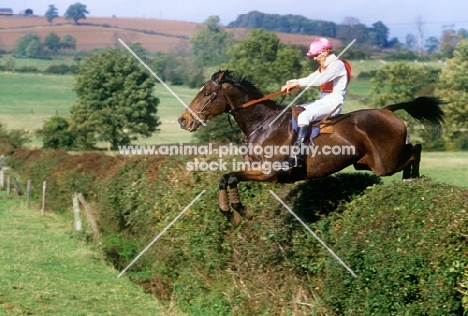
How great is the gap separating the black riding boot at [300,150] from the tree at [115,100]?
54319 millimetres

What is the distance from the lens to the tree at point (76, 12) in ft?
296

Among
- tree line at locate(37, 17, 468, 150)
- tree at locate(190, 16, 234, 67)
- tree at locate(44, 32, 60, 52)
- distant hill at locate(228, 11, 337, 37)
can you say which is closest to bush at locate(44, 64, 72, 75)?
A: tree at locate(44, 32, 60, 52)

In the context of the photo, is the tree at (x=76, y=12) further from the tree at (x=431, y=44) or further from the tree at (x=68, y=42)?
the tree at (x=431, y=44)

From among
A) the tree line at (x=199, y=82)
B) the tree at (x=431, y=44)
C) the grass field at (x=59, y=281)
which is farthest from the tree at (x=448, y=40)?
the grass field at (x=59, y=281)

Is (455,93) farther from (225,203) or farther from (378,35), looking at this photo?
(225,203)

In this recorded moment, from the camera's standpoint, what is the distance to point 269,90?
60562 millimetres

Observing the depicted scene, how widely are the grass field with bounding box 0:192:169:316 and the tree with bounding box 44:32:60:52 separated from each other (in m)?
73.0

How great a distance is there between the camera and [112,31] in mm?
82438

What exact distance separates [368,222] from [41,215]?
17.2 m

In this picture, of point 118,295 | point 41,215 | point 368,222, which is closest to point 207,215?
point 118,295

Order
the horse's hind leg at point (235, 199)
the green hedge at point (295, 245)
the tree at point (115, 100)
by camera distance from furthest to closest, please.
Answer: the tree at point (115, 100) < the horse's hind leg at point (235, 199) < the green hedge at point (295, 245)

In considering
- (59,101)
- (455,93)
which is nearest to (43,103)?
(59,101)

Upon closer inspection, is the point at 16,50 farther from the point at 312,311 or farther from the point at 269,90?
the point at 312,311

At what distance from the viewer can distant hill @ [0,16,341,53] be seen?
75500 millimetres
